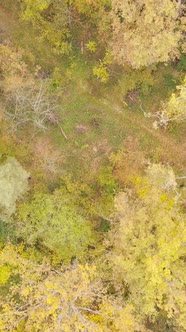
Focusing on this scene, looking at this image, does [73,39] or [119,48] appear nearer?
[119,48]

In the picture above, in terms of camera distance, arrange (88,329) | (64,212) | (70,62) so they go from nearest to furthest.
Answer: (88,329)
(64,212)
(70,62)

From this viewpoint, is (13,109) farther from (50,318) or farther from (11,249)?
(50,318)

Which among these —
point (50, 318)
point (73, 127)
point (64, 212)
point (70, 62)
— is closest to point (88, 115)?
point (73, 127)

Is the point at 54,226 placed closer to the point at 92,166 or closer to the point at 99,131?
the point at 92,166

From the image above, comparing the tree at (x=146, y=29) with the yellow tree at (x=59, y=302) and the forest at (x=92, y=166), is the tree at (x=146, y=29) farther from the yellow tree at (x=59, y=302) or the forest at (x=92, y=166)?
the yellow tree at (x=59, y=302)

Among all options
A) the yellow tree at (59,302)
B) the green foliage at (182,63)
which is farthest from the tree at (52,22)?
the yellow tree at (59,302)

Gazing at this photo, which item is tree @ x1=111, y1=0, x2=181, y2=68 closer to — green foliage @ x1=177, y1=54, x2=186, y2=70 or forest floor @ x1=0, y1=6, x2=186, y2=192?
green foliage @ x1=177, y1=54, x2=186, y2=70
